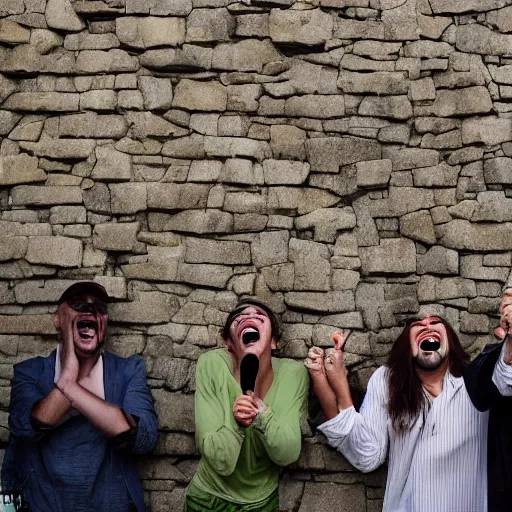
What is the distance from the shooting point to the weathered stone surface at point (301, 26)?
5.63m

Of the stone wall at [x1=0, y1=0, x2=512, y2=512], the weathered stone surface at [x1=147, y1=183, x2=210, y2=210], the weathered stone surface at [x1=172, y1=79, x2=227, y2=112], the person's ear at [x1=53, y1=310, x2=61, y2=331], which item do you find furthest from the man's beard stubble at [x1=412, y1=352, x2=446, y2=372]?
the person's ear at [x1=53, y1=310, x2=61, y2=331]

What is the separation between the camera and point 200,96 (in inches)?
223

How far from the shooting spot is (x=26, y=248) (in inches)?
220

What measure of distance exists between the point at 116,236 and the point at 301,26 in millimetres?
1551

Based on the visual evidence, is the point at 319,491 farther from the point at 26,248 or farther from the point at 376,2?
the point at 376,2

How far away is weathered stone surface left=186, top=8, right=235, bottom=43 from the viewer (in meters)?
5.67

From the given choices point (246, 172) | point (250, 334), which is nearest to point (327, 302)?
point (250, 334)

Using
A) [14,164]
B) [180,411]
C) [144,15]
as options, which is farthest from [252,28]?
[180,411]

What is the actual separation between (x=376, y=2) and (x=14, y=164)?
2.22 meters

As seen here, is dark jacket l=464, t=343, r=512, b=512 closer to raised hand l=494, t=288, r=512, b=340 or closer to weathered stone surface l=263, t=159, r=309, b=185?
raised hand l=494, t=288, r=512, b=340

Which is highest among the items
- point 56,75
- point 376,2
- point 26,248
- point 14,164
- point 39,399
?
point 376,2

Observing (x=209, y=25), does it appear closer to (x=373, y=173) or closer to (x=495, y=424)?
(x=373, y=173)

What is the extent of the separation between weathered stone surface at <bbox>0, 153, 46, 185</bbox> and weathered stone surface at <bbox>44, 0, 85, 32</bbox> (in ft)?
2.53

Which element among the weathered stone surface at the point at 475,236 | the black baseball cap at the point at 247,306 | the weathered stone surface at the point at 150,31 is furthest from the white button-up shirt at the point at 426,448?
the weathered stone surface at the point at 150,31
